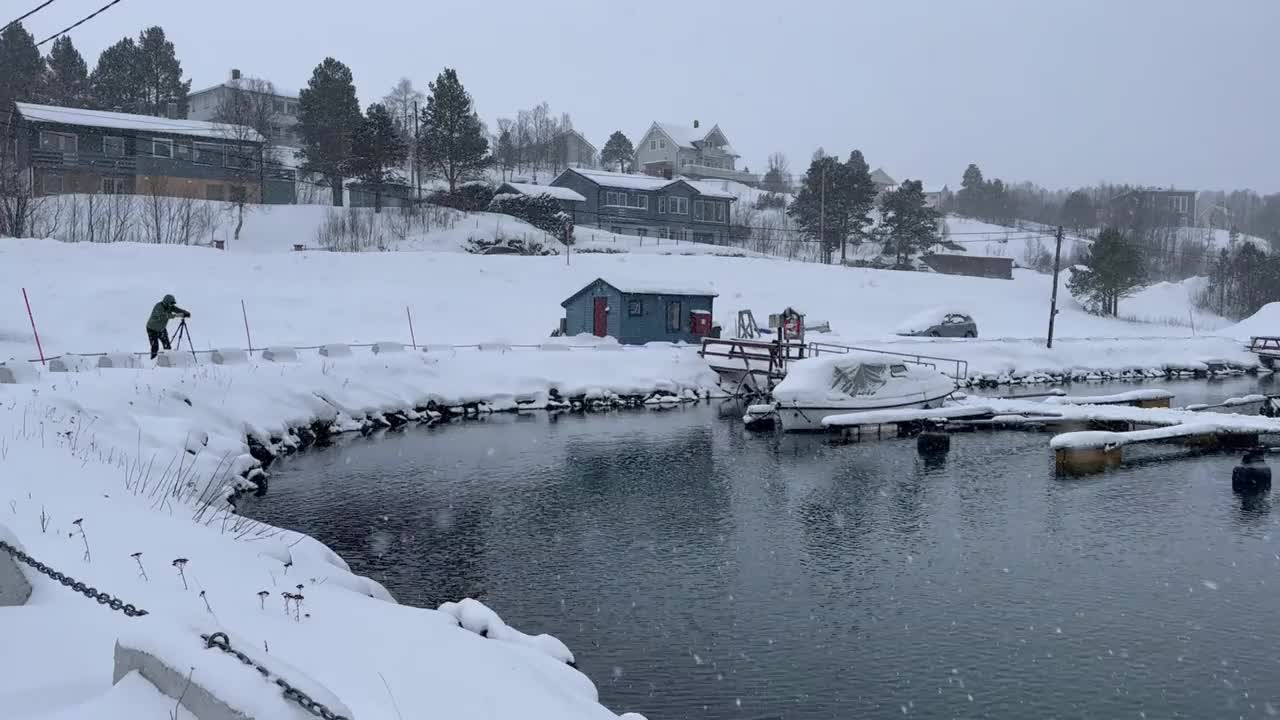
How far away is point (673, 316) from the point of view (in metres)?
46.5

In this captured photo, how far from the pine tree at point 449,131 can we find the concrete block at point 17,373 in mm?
52890

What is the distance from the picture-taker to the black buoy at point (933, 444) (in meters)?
29.7

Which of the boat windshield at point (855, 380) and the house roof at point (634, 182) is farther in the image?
the house roof at point (634, 182)

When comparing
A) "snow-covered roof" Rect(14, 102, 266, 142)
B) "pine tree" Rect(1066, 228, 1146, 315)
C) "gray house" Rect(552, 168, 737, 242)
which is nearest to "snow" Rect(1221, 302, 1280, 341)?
"pine tree" Rect(1066, 228, 1146, 315)

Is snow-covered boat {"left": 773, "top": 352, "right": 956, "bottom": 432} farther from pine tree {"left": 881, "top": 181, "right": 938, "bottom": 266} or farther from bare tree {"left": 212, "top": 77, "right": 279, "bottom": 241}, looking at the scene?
pine tree {"left": 881, "top": 181, "right": 938, "bottom": 266}

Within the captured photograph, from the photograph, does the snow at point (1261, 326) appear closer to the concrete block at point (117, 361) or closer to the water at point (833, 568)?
the water at point (833, 568)

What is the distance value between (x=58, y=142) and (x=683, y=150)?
70462 millimetres

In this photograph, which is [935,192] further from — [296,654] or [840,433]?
[296,654]

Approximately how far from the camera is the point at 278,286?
170 ft

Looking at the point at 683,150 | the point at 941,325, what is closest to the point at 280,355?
the point at 941,325

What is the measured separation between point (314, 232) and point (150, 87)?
4165 centimetres

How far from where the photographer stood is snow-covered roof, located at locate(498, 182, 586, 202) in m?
76.8

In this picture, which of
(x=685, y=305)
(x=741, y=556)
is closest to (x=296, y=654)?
(x=741, y=556)

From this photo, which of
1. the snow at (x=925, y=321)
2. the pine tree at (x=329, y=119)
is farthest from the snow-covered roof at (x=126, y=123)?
the snow at (x=925, y=321)
